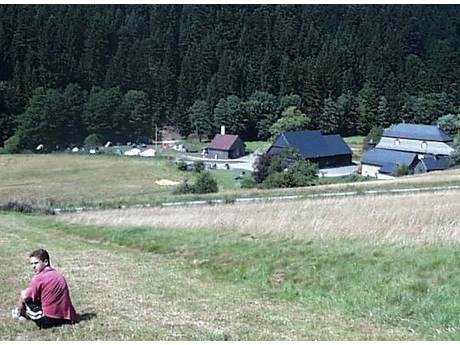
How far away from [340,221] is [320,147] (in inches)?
3419

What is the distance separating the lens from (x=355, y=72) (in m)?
156

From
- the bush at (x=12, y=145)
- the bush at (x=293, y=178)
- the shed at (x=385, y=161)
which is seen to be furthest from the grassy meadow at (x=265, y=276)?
the bush at (x=12, y=145)

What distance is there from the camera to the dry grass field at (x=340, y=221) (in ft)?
64.8

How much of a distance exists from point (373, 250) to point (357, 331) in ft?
20.2

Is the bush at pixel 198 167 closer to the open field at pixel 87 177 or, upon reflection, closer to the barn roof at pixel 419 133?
the open field at pixel 87 177

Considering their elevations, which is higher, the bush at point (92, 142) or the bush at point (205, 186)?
the bush at point (205, 186)

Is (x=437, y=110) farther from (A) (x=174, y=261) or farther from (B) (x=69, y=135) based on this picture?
(A) (x=174, y=261)

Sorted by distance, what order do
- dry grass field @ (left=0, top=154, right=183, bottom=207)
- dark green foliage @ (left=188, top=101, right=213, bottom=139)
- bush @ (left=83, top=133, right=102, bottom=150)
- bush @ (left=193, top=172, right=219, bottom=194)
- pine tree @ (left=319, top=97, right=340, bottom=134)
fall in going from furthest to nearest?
1. pine tree @ (left=319, top=97, right=340, bottom=134)
2. dark green foliage @ (left=188, top=101, right=213, bottom=139)
3. bush @ (left=83, top=133, right=102, bottom=150)
4. dry grass field @ (left=0, top=154, right=183, bottom=207)
5. bush @ (left=193, top=172, right=219, bottom=194)

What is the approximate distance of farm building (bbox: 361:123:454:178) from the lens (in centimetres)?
9625

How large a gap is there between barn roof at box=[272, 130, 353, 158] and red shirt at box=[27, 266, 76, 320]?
9272 cm

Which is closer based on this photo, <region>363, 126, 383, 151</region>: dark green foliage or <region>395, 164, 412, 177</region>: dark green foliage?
<region>395, 164, 412, 177</region>: dark green foliage

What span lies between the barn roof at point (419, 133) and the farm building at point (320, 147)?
8579 mm

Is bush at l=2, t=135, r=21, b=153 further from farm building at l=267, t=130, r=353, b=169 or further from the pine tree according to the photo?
the pine tree

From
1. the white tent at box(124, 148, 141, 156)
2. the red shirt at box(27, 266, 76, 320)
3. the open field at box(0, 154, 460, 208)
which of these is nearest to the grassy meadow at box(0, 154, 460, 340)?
the red shirt at box(27, 266, 76, 320)
